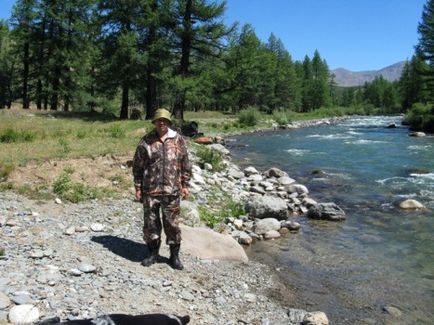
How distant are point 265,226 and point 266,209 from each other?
99cm

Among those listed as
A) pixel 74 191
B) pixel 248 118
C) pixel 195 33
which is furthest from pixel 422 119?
pixel 74 191

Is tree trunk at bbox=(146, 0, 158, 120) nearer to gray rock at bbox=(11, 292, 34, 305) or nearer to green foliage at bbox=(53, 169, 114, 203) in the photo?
green foliage at bbox=(53, 169, 114, 203)

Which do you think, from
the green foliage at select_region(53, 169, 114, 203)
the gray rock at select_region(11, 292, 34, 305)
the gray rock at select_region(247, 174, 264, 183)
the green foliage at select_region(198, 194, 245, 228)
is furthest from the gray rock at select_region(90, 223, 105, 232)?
the gray rock at select_region(247, 174, 264, 183)

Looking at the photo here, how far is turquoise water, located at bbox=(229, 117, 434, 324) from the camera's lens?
26.0ft

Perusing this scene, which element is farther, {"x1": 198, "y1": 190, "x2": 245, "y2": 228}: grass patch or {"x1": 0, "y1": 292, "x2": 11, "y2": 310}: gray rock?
{"x1": 198, "y1": 190, "x2": 245, "y2": 228}: grass patch

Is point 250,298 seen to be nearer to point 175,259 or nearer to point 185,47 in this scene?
point 175,259

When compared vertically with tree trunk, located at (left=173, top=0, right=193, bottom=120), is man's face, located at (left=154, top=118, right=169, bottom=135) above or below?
below

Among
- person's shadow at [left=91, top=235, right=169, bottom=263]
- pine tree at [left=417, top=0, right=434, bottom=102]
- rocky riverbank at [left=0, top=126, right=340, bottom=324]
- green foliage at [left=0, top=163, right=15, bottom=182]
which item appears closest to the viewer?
rocky riverbank at [left=0, top=126, right=340, bottom=324]

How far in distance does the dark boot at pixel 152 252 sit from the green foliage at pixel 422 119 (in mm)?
43051

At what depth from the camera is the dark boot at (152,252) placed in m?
7.45

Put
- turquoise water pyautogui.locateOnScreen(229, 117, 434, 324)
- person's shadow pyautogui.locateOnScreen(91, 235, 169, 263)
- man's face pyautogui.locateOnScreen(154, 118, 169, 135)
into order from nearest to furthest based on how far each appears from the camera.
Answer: man's face pyautogui.locateOnScreen(154, 118, 169, 135)
person's shadow pyautogui.locateOnScreen(91, 235, 169, 263)
turquoise water pyautogui.locateOnScreen(229, 117, 434, 324)

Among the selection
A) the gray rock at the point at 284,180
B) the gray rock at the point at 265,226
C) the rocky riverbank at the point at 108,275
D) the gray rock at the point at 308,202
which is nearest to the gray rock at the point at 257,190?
the gray rock at the point at 308,202

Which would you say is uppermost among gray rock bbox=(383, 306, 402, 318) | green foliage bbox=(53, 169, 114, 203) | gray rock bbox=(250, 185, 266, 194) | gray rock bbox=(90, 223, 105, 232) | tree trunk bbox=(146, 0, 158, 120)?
tree trunk bbox=(146, 0, 158, 120)

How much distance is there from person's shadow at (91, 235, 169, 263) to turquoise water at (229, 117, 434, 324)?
2715 millimetres
